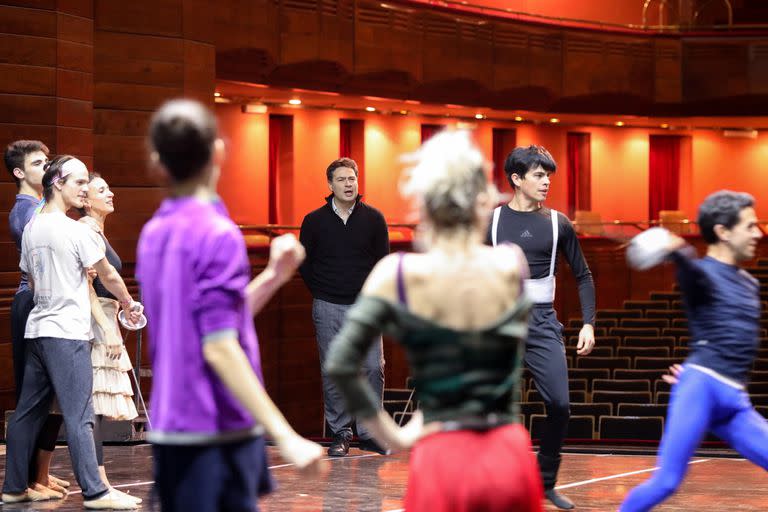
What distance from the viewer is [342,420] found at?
6.52m

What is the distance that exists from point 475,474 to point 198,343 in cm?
60

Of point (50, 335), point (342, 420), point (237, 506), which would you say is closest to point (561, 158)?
point (342, 420)

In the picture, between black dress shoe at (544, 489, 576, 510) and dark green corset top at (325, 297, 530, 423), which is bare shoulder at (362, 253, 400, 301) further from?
black dress shoe at (544, 489, 576, 510)

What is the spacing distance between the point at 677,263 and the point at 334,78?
35.5 feet

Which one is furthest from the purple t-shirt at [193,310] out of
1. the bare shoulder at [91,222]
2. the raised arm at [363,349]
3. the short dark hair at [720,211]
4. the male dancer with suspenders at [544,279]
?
the bare shoulder at [91,222]

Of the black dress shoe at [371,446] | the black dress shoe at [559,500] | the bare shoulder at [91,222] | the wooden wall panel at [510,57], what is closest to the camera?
the black dress shoe at [559,500]

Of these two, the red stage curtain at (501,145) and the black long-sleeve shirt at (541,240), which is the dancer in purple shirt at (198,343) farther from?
the red stage curtain at (501,145)

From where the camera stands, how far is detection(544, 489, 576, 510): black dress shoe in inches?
193

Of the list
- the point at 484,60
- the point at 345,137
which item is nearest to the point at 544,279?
the point at 484,60

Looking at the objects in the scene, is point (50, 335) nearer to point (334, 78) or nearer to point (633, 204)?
point (334, 78)

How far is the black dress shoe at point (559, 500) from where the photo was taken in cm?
489

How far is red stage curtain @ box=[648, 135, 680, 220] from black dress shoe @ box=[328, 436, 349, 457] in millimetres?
16807

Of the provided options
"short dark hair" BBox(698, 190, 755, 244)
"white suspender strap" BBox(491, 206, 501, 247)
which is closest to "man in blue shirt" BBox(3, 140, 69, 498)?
"white suspender strap" BBox(491, 206, 501, 247)

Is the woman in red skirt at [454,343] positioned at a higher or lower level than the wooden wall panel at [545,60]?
lower
